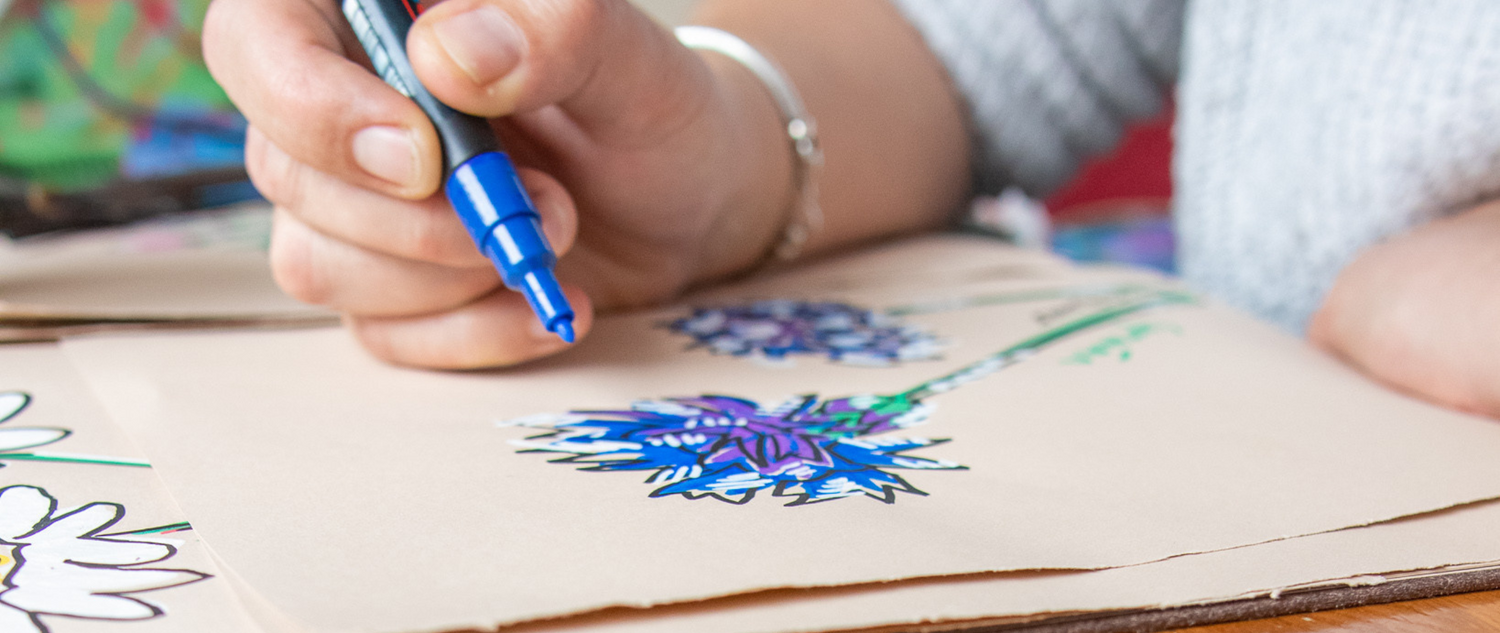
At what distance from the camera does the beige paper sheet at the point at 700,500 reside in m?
0.15

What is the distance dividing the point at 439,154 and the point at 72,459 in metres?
0.10

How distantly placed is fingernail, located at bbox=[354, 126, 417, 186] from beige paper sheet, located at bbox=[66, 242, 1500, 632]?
0.05 m

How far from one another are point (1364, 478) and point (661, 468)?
14 cm

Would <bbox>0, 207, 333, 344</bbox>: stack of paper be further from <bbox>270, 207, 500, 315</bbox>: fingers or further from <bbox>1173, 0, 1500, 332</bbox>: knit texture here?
<bbox>1173, 0, 1500, 332</bbox>: knit texture

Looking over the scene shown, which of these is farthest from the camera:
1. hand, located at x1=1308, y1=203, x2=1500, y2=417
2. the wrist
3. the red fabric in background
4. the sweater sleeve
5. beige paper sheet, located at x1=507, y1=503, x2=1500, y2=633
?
the red fabric in background

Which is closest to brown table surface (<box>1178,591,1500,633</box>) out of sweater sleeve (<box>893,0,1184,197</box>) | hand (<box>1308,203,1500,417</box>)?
hand (<box>1308,203,1500,417</box>)

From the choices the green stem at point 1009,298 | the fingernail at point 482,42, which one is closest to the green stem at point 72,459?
the fingernail at point 482,42

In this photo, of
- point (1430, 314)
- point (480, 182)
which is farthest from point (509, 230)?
point (1430, 314)

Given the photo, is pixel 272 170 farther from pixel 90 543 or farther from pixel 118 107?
pixel 118 107

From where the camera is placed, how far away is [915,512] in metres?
0.18

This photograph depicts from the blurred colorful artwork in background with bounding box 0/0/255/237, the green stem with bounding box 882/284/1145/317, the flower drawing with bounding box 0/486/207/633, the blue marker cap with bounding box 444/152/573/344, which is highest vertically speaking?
the blurred colorful artwork in background with bounding box 0/0/255/237

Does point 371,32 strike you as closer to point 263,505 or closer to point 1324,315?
point 263,505

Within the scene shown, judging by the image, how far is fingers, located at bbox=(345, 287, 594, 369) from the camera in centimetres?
26

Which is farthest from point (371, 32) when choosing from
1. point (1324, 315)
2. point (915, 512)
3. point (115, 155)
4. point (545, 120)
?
point (115, 155)
